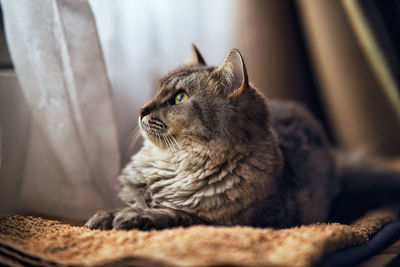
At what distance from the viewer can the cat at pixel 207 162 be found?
1.14m

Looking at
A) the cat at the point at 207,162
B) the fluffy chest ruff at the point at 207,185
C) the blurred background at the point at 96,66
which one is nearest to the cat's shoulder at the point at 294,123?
the blurred background at the point at 96,66

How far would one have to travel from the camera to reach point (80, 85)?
135cm

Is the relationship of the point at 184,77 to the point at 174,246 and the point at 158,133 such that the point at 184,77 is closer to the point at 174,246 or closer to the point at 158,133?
the point at 158,133

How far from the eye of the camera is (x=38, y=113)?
52.9 inches

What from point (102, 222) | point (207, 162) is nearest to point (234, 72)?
point (207, 162)

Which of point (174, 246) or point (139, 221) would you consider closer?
point (174, 246)

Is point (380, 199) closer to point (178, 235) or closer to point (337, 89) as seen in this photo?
point (337, 89)

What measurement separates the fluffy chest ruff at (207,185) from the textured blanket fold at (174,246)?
12 cm

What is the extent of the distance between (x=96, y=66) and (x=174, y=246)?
2.59 feet

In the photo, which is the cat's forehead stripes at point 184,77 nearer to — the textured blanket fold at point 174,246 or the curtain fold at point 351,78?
the textured blanket fold at point 174,246

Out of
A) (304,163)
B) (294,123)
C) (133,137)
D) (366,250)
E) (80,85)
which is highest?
(80,85)

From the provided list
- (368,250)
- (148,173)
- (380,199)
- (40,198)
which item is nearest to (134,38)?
(148,173)

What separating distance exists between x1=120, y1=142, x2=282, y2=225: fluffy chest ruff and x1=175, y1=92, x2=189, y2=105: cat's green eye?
17 cm

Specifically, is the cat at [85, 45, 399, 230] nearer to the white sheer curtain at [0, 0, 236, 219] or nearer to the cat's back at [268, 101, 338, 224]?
the cat's back at [268, 101, 338, 224]
